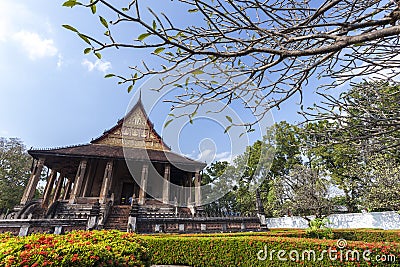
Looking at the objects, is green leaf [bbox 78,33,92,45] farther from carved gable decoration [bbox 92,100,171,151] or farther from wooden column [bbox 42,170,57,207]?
carved gable decoration [bbox 92,100,171,151]

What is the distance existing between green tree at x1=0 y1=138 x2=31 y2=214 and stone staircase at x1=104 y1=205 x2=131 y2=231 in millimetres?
14969

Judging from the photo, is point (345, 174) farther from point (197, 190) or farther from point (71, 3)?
point (71, 3)

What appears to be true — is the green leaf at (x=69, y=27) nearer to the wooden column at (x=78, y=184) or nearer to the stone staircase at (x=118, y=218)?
the stone staircase at (x=118, y=218)

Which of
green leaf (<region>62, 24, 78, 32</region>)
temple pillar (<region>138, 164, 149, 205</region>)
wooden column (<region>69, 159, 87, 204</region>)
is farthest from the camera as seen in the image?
temple pillar (<region>138, 164, 149, 205</region>)

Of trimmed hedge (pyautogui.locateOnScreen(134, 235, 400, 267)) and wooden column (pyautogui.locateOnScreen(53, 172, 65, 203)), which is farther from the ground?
wooden column (pyautogui.locateOnScreen(53, 172, 65, 203))

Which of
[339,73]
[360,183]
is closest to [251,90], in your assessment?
[339,73]

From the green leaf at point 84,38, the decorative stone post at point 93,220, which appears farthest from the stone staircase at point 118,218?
the green leaf at point 84,38

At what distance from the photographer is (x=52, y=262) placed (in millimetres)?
2033

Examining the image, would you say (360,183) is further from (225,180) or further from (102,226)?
(102,226)

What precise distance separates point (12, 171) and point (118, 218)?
17.8m

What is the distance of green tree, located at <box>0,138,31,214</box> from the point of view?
20.9 meters

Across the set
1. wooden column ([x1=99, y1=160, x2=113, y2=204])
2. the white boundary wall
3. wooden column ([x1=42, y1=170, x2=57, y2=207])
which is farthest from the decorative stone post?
the white boundary wall

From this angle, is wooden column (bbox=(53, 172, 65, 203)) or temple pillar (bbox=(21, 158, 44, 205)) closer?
temple pillar (bbox=(21, 158, 44, 205))

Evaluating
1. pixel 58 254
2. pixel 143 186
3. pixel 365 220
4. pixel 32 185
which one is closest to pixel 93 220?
pixel 143 186
